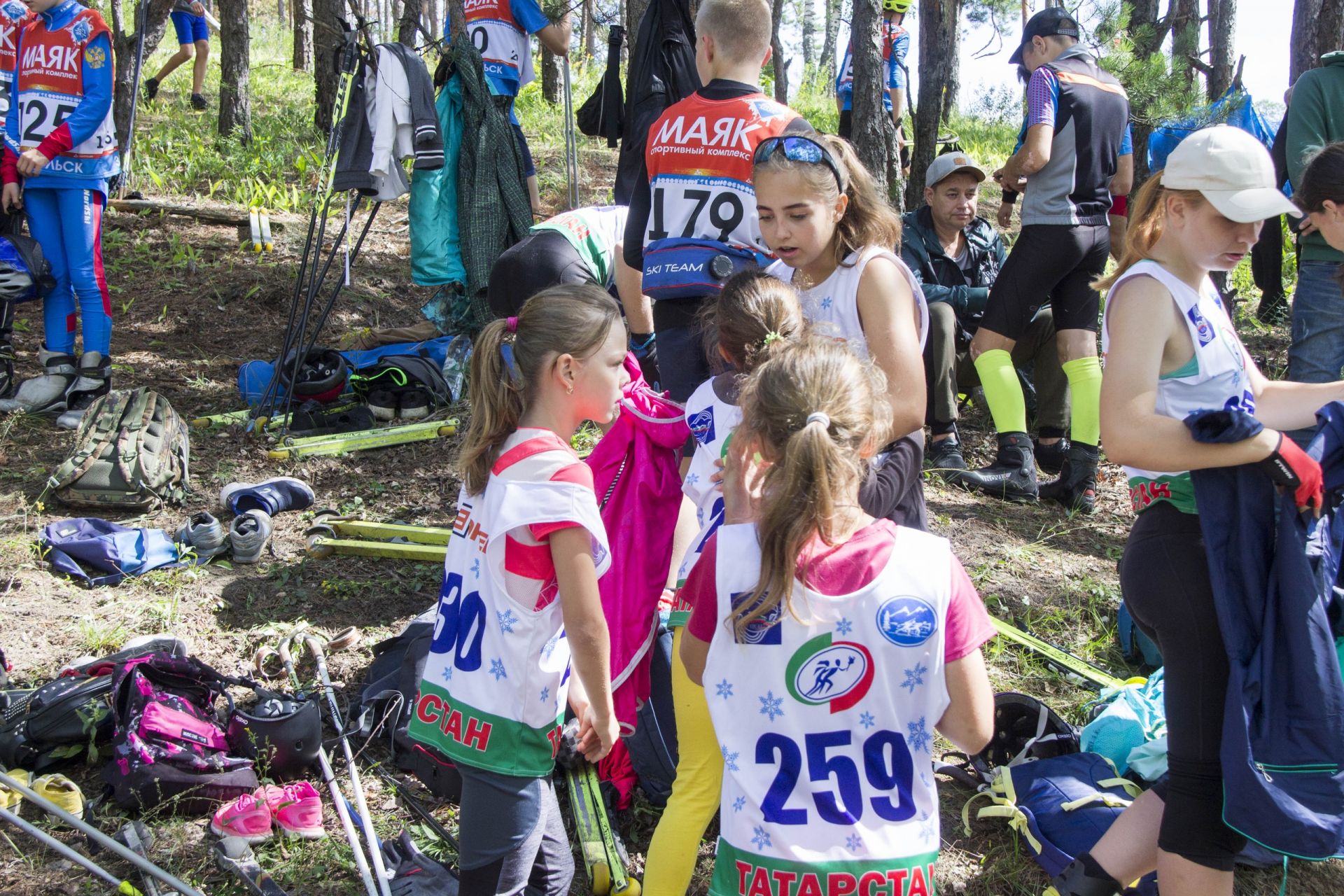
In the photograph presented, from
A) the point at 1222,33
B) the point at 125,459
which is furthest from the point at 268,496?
the point at 1222,33

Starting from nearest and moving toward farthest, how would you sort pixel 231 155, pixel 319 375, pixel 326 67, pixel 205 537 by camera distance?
pixel 205 537
pixel 319 375
pixel 231 155
pixel 326 67

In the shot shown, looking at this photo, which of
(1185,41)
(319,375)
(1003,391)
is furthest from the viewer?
(1185,41)

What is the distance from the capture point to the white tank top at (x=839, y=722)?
5.43 ft

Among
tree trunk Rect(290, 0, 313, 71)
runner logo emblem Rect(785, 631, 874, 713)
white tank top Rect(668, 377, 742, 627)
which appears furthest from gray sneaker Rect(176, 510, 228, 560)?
tree trunk Rect(290, 0, 313, 71)

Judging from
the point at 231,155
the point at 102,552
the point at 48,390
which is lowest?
the point at 102,552

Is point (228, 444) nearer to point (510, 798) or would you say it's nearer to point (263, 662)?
point (263, 662)

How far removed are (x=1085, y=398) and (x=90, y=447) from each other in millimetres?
4569

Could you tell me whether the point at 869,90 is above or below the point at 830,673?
above

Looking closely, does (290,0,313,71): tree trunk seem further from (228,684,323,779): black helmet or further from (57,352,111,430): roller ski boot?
(228,684,323,779): black helmet

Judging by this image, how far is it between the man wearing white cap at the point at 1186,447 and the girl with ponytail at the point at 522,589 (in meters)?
1.04

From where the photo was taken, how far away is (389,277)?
308 inches

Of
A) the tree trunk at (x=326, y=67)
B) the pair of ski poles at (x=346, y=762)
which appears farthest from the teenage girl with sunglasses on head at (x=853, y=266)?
the tree trunk at (x=326, y=67)

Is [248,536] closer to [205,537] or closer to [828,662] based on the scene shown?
[205,537]

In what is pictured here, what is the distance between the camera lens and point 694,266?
3211 mm
